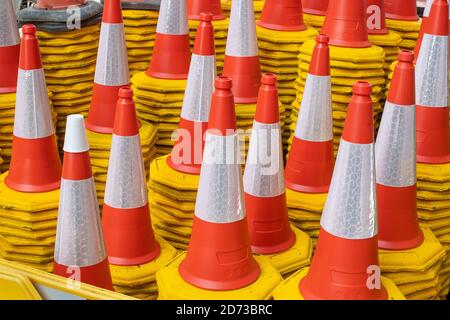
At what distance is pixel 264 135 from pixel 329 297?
30.0 inches

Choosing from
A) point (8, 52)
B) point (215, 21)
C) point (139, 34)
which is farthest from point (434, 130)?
point (8, 52)

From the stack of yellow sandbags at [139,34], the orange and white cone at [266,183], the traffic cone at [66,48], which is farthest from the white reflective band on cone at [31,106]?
the stack of yellow sandbags at [139,34]

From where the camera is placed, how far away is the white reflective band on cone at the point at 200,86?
335 cm

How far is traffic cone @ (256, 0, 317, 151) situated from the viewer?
4.08 m

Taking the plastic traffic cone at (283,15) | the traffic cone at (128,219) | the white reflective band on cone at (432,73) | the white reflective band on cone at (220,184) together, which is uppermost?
the plastic traffic cone at (283,15)

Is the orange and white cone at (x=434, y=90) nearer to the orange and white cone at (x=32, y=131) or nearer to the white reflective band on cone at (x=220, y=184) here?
the white reflective band on cone at (x=220, y=184)

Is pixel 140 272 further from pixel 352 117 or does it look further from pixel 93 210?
pixel 352 117

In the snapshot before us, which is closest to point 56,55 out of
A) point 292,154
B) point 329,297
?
point 292,154

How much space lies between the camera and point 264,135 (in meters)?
2.91

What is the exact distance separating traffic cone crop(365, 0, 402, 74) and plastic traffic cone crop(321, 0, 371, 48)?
266 mm

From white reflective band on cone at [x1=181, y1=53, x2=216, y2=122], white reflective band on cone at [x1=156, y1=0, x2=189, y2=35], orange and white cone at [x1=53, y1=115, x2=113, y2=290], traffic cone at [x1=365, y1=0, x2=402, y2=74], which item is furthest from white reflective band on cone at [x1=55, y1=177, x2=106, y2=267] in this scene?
traffic cone at [x1=365, y1=0, x2=402, y2=74]

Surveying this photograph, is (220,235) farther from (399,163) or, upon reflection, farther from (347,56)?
(347,56)

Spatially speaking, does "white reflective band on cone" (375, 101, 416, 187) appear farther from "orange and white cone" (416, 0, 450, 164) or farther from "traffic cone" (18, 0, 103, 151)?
"traffic cone" (18, 0, 103, 151)

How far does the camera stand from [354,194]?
8.00ft
